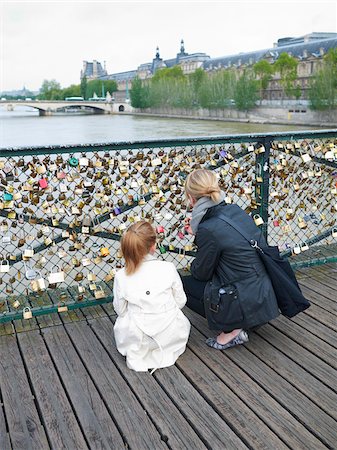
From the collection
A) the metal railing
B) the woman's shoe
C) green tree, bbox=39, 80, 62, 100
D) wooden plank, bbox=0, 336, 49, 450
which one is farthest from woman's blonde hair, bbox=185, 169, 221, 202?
green tree, bbox=39, 80, 62, 100

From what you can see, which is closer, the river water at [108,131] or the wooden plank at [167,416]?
the wooden plank at [167,416]

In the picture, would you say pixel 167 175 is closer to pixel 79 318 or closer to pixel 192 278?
pixel 192 278

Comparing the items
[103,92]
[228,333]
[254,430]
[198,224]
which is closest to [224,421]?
[254,430]

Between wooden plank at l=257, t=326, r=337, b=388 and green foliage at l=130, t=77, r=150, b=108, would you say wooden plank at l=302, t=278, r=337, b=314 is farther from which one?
green foliage at l=130, t=77, r=150, b=108

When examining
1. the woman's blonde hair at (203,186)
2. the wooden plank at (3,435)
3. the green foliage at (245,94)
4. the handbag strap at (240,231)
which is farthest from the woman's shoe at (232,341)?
the green foliage at (245,94)

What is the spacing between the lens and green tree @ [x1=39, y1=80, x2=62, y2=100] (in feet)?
455

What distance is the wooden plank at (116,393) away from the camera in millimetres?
2693

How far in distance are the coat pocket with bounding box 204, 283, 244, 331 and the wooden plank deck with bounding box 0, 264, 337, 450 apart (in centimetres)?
22

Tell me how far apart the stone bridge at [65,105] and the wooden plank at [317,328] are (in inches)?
3311

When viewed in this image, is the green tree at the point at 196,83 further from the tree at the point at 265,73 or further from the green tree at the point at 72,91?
the green tree at the point at 72,91

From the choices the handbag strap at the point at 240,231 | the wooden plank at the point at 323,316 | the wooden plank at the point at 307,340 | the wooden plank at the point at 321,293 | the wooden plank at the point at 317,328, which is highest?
the handbag strap at the point at 240,231

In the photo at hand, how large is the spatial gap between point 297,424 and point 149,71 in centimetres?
13341

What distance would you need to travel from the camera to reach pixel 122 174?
4098mm

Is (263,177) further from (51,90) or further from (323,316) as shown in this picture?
(51,90)
